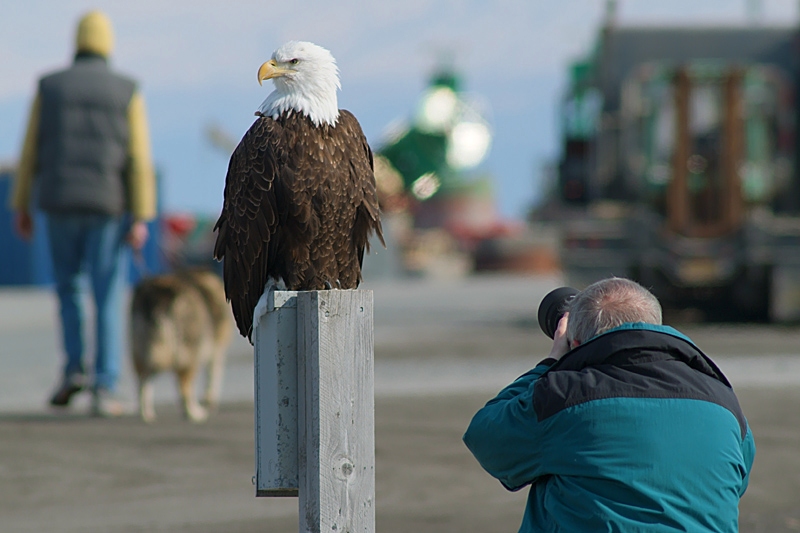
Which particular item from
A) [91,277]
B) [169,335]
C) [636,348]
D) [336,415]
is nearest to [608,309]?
[636,348]

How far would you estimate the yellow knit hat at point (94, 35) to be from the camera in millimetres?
7102

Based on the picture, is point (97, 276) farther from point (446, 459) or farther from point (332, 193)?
point (332, 193)

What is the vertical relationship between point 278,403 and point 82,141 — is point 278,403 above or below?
below

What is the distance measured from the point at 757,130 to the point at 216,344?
9.55m

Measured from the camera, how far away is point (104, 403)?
6980 mm

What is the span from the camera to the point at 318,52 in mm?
3607

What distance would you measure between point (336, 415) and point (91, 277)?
4288mm

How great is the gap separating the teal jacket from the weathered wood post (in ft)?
2.26

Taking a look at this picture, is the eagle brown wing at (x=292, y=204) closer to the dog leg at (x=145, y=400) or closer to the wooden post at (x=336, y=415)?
the wooden post at (x=336, y=415)

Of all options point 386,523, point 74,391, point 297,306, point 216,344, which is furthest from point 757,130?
point 297,306

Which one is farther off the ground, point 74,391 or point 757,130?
point 757,130

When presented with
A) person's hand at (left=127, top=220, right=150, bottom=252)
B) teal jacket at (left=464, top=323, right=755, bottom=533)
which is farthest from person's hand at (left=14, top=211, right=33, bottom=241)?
teal jacket at (left=464, top=323, right=755, bottom=533)

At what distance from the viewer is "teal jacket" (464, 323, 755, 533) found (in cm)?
237

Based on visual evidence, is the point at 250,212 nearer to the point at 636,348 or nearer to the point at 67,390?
the point at 636,348
